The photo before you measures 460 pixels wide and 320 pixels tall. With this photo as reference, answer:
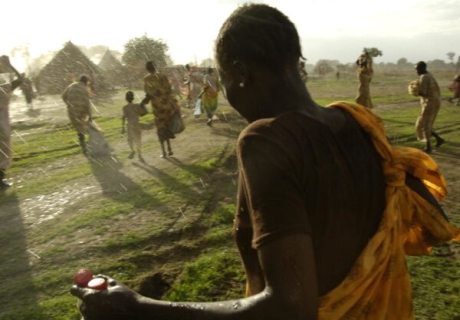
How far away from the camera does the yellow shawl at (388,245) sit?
1.32 m

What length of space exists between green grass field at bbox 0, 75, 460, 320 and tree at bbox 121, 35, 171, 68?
107 feet

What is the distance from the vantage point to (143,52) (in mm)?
41781

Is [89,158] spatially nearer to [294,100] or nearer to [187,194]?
[187,194]

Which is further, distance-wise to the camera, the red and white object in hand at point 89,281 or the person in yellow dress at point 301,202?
the red and white object in hand at point 89,281

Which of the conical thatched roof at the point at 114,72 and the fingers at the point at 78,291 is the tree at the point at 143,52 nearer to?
the conical thatched roof at the point at 114,72

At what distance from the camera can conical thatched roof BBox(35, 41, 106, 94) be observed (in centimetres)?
3044

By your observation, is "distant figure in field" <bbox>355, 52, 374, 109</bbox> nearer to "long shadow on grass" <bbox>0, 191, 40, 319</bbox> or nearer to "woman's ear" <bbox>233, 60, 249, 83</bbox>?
"long shadow on grass" <bbox>0, 191, 40, 319</bbox>

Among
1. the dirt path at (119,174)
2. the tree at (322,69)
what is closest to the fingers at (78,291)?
the dirt path at (119,174)

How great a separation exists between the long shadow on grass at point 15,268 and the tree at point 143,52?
36.1 meters

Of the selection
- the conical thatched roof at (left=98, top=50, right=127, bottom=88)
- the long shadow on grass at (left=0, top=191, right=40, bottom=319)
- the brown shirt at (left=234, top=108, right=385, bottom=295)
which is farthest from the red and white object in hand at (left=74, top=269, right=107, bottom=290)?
the conical thatched roof at (left=98, top=50, right=127, bottom=88)

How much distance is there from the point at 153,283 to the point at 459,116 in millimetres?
11945

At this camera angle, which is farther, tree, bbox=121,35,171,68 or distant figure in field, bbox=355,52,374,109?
tree, bbox=121,35,171,68

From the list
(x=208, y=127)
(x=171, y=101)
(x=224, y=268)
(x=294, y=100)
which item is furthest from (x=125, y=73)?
(x=294, y=100)

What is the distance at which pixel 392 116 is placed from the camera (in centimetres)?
1323
